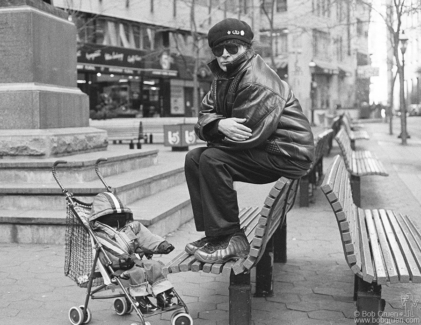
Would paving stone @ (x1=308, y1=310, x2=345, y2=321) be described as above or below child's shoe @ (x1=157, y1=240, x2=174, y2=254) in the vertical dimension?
below

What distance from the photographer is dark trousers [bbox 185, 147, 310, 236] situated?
3.80 m

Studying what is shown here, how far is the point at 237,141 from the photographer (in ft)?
12.5

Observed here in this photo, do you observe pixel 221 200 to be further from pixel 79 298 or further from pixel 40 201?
pixel 40 201

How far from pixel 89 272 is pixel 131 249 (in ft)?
1.21

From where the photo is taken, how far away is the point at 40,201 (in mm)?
7129

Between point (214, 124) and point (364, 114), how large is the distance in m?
54.0

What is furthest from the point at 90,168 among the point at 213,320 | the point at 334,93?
the point at 334,93

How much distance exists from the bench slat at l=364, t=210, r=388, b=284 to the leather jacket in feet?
2.54

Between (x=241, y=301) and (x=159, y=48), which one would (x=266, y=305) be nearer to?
(x=241, y=301)

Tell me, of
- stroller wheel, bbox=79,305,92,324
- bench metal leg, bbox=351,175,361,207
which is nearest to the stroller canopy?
stroller wheel, bbox=79,305,92,324

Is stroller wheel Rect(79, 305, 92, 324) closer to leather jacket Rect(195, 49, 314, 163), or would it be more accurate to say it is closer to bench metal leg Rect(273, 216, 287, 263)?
leather jacket Rect(195, 49, 314, 163)

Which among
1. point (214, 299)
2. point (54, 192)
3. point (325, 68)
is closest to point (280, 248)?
point (214, 299)

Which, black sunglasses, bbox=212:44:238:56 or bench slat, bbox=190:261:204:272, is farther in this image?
black sunglasses, bbox=212:44:238:56

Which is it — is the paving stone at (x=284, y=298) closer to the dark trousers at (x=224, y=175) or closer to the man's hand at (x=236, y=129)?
the dark trousers at (x=224, y=175)
